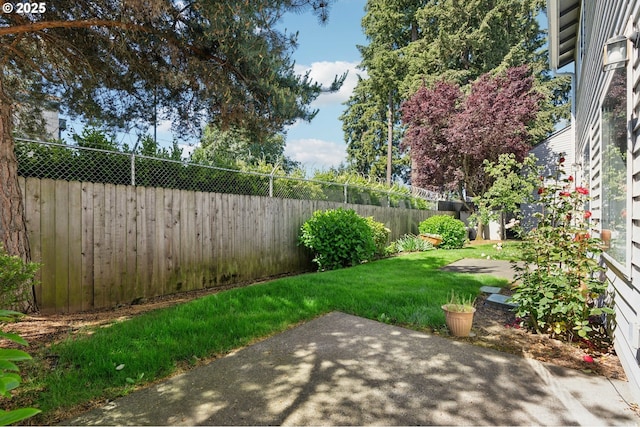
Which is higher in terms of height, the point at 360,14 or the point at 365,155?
the point at 360,14

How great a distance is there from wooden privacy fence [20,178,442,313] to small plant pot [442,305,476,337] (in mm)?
4007

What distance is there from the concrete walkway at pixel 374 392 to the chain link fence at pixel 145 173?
11.1 ft

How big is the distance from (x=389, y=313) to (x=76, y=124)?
16.3 ft

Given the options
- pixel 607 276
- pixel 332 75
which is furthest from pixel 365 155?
pixel 607 276

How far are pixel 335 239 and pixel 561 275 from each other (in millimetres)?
4337

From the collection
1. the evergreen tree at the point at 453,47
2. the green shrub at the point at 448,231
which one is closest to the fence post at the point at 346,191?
the green shrub at the point at 448,231

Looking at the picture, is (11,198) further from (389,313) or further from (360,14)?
(360,14)

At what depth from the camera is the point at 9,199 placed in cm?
366

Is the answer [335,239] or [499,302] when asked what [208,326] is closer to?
[499,302]

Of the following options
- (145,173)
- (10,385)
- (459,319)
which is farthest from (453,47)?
(10,385)

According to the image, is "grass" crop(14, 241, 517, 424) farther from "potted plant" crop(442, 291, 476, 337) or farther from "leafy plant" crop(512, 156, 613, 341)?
"leafy plant" crop(512, 156, 613, 341)

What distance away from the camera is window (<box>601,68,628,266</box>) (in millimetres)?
2723

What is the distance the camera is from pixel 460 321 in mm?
3207

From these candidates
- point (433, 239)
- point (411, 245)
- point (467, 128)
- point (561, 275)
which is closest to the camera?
point (561, 275)
